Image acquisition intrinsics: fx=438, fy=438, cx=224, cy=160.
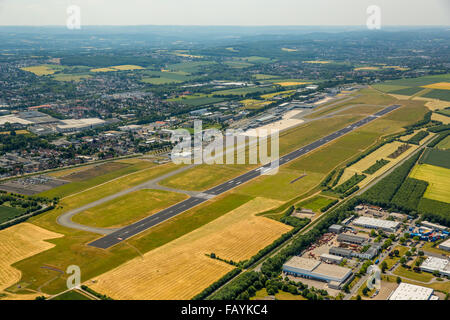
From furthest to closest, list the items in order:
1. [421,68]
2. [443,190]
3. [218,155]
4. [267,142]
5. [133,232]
→ [421,68], [267,142], [218,155], [443,190], [133,232]

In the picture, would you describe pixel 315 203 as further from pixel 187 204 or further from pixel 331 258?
pixel 187 204

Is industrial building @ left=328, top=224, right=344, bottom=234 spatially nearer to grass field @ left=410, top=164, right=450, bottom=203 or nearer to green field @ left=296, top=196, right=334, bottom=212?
green field @ left=296, top=196, right=334, bottom=212

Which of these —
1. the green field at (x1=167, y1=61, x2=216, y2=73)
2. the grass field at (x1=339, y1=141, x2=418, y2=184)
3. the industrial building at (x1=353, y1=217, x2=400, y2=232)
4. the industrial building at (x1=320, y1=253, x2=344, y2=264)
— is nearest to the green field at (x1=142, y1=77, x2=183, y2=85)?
the green field at (x1=167, y1=61, x2=216, y2=73)

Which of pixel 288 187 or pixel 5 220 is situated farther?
pixel 288 187

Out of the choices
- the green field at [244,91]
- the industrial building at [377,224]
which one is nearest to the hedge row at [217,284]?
the industrial building at [377,224]

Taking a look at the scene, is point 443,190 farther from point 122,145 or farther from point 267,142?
point 122,145
